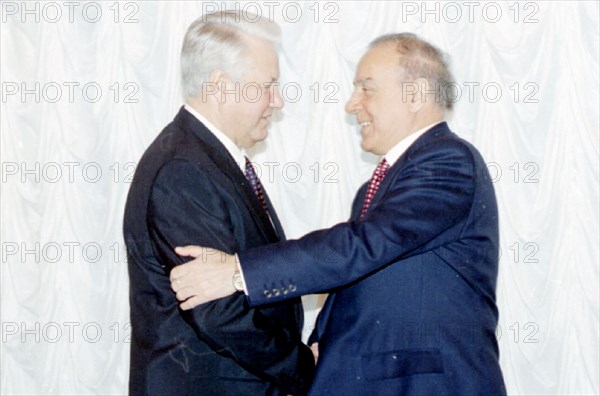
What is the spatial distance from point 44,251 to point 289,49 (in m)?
1.15

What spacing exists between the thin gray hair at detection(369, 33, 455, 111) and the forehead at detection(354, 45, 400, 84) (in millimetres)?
17

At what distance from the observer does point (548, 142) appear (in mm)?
3023

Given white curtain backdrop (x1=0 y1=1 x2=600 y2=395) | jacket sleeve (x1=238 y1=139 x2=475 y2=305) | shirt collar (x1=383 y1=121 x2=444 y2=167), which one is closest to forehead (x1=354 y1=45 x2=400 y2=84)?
shirt collar (x1=383 y1=121 x2=444 y2=167)

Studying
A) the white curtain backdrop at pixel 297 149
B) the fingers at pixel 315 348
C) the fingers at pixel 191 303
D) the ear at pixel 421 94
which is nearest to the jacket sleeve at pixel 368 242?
the fingers at pixel 191 303

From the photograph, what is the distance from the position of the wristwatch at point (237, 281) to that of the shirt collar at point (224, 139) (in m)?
0.29

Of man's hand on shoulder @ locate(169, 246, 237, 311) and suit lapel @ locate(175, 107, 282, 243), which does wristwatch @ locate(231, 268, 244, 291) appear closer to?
man's hand on shoulder @ locate(169, 246, 237, 311)

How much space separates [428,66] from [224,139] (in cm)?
53

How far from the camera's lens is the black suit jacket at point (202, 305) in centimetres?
191

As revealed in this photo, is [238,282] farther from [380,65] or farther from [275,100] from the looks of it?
[380,65]

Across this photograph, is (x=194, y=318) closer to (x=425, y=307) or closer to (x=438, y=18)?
(x=425, y=307)

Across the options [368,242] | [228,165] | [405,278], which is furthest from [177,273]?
[405,278]

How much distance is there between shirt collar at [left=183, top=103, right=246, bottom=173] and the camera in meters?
2.09

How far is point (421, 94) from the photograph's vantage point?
2193mm

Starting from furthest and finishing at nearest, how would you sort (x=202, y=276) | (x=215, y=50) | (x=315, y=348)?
(x=315, y=348) → (x=215, y=50) → (x=202, y=276)
